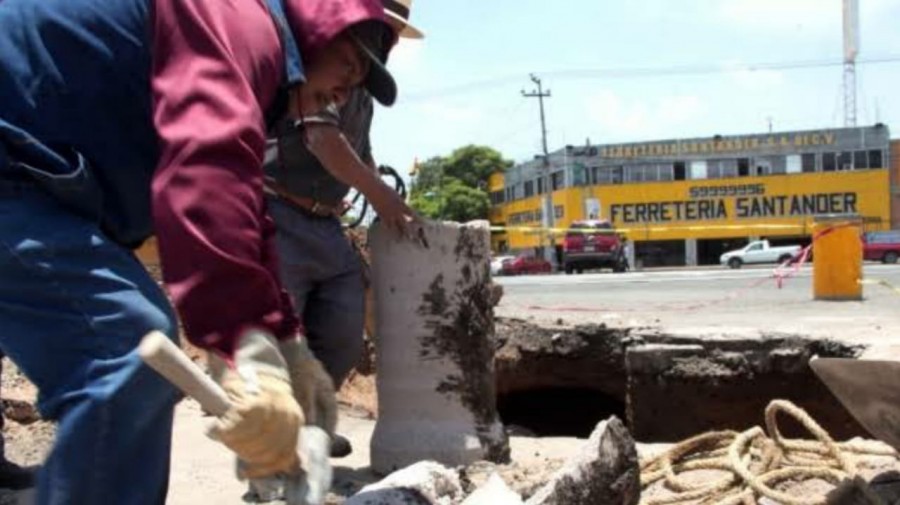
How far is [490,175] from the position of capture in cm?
7531

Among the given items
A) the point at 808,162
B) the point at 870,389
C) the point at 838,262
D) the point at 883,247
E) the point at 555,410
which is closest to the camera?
the point at 870,389

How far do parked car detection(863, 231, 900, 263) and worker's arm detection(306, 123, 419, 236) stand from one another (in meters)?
36.7

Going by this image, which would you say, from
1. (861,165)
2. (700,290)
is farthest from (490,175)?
(700,290)

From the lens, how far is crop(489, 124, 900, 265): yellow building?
5147cm

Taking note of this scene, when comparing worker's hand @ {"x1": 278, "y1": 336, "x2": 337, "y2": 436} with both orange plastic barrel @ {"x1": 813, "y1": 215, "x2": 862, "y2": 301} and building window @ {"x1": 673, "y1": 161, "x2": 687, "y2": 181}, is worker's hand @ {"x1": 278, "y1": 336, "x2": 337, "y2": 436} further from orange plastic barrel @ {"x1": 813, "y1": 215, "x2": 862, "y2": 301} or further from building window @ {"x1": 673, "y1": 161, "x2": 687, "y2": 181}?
building window @ {"x1": 673, "y1": 161, "x2": 687, "y2": 181}

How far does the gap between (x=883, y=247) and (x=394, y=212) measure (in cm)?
3688

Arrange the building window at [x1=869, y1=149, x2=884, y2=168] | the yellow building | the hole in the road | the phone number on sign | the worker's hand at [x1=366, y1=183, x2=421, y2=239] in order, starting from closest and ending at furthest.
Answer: the worker's hand at [x1=366, y1=183, x2=421, y2=239]
the hole in the road
the building window at [x1=869, y1=149, x2=884, y2=168]
the yellow building
the phone number on sign

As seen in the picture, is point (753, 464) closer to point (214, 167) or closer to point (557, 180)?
point (214, 167)

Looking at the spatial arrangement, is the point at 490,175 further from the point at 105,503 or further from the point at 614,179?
the point at 105,503

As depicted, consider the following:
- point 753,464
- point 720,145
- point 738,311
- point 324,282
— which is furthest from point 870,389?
point 720,145

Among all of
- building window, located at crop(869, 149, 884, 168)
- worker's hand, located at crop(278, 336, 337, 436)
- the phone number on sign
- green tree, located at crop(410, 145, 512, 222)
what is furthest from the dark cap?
green tree, located at crop(410, 145, 512, 222)

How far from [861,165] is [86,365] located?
178ft

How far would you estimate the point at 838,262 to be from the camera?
39.9 feet

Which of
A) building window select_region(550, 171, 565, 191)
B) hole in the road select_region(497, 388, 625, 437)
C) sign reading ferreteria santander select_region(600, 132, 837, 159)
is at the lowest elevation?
hole in the road select_region(497, 388, 625, 437)
